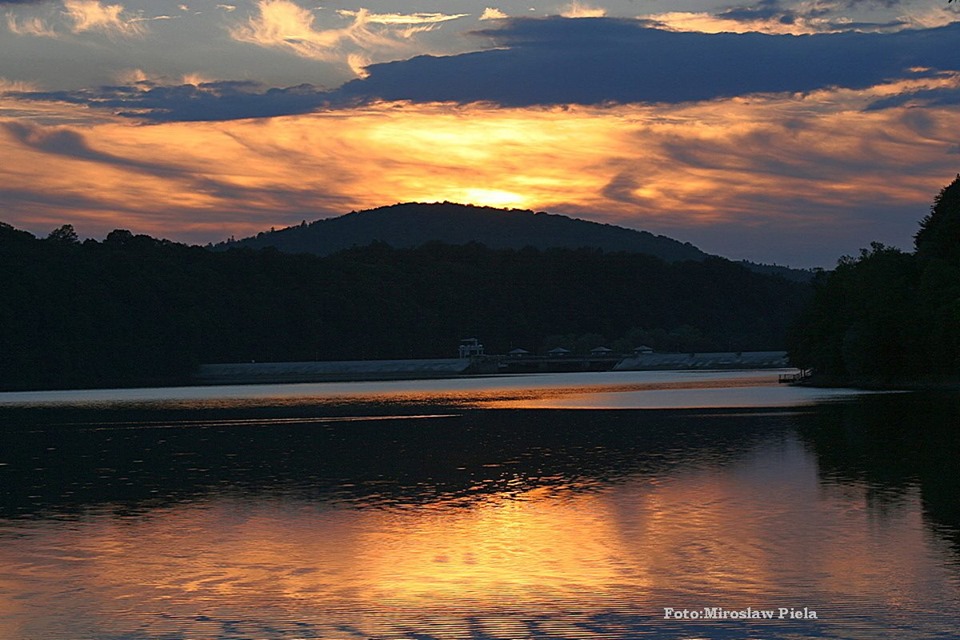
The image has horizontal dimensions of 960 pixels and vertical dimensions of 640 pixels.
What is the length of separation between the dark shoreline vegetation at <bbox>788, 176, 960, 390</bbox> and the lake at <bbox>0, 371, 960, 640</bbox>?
5413 cm

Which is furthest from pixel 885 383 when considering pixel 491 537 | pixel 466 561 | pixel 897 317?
pixel 466 561

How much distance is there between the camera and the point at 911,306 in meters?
120

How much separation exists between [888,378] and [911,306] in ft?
23.4

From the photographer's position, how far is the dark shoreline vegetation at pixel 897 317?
4417 inches

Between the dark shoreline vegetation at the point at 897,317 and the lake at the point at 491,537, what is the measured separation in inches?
2131

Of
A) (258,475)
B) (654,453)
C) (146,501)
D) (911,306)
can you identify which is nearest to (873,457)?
(654,453)

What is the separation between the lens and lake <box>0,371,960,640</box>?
20.9 meters

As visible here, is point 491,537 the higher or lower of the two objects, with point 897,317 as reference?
lower

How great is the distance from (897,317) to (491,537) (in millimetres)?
97131

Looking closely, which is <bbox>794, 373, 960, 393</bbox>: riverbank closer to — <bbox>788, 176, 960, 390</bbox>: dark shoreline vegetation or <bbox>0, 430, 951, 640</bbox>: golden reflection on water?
<bbox>788, 176, 960, 390</bbox>: dark shoreline vegetation

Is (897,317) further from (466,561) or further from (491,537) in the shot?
(466,561)

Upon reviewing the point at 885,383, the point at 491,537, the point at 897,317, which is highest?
the point at 897,317

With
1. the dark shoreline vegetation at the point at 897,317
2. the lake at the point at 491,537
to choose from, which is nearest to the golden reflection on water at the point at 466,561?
the lake at the point at 491,537

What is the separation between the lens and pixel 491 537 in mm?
29594
